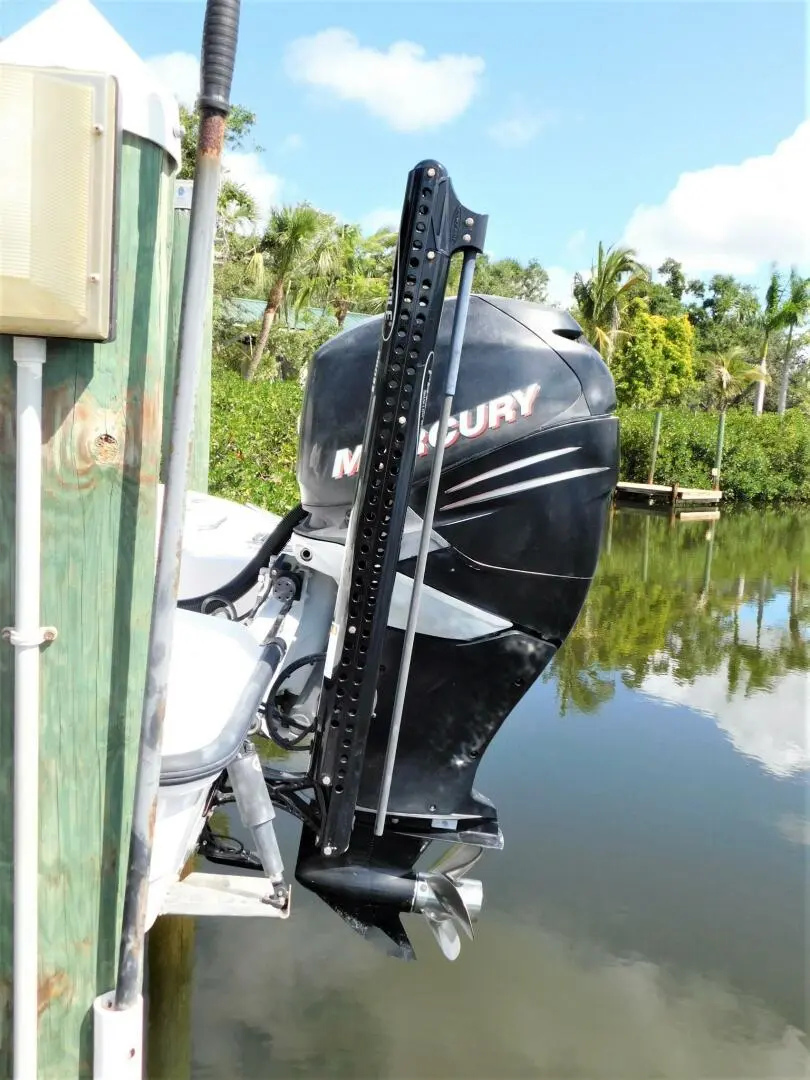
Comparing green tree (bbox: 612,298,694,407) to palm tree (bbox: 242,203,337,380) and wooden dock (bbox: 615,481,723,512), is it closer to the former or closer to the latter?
wooden dock (bbox: 615,481,723,512)

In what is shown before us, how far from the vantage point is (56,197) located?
102cm

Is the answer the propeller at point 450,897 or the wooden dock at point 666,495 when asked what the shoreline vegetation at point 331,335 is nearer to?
the wooden dock at point 666,495

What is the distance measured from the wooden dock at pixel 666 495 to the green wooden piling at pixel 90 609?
16477mm

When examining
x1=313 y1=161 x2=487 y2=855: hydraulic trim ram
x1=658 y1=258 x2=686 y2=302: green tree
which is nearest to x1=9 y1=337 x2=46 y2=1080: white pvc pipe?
x1=313 y1=161 x2=487 y2=855: hydraulic trim ram

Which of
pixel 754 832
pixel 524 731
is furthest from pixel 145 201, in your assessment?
pixel 524 731

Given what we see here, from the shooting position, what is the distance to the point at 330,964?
112 inches

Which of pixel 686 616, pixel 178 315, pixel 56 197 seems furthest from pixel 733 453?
pixel 56 197

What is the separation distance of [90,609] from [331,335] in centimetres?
2115

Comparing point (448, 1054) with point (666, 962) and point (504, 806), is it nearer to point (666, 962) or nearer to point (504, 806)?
point (666, 962)

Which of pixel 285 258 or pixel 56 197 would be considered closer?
pixel 56 197

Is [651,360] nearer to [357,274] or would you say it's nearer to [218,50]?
[357,274]

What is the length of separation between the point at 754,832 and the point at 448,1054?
6.09 ft

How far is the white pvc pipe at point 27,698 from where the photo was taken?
106 centimetres

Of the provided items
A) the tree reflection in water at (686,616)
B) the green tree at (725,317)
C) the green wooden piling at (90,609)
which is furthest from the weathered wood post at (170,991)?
the green tree at (725,317)
